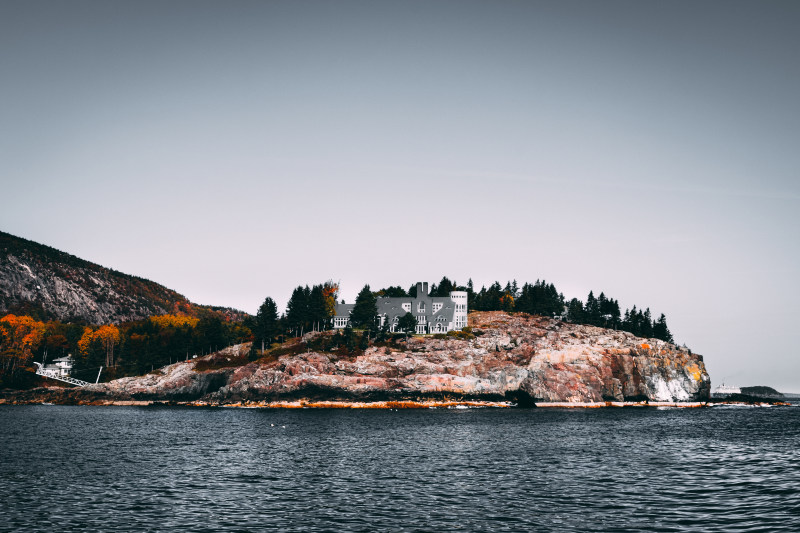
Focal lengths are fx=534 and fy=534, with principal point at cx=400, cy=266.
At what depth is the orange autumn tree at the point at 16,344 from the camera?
533 feet

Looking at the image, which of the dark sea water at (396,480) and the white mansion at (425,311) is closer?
the dark sea water at (396,480)

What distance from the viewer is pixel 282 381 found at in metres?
136

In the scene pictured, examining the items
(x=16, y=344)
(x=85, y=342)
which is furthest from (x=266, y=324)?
(x=16, y=344)

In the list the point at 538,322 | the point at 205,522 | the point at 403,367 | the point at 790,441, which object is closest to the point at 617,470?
the point at 205,522

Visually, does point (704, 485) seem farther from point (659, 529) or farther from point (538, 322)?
point (538, 322)

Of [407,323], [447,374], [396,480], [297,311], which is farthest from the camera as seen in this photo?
[297,311]

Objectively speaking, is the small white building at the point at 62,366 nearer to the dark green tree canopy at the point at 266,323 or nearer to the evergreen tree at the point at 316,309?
the dark green tree canopy at the point at 266,323

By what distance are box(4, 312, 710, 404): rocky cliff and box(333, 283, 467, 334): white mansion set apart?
17.1m

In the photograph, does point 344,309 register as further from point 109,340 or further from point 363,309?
point 109,340

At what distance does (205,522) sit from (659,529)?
958 inches

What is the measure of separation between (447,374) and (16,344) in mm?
133176

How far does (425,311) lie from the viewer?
598 ft

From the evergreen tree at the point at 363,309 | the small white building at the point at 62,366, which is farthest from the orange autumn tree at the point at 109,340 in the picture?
the evergreen tree at the point at 363,309

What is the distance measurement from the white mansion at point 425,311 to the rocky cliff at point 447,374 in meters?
17.1
